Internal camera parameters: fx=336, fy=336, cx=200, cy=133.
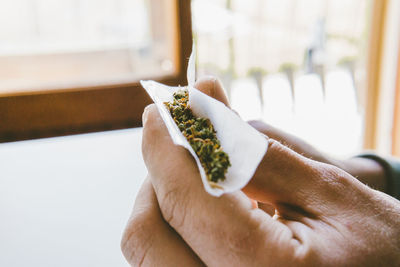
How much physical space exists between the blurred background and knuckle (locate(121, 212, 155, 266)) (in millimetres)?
170

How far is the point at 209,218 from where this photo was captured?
302 mm

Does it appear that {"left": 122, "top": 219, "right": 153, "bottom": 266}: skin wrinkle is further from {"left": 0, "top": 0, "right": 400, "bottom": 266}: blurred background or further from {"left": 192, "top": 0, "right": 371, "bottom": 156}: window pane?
{"left": 192, "top": 0, "right": 371, "bottom": 156}: window pane

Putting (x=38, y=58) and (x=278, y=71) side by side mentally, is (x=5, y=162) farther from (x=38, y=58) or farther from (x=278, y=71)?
(x=278, y=71)

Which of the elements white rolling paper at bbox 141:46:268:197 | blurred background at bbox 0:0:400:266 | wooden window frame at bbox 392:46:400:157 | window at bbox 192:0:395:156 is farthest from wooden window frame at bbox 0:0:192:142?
wooden window frame at bbox 392:46:400:157

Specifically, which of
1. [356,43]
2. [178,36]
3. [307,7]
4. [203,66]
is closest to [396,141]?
[356,43]

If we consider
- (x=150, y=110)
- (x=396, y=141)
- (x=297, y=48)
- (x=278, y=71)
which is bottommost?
(x=396, y=141)

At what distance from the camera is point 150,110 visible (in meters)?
0.37

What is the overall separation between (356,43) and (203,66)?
2.67 ft

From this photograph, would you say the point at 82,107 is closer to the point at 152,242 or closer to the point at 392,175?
the point at 152,242

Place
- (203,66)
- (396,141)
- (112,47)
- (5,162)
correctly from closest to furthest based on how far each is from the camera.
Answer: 1. (5,162)
2. (112,47)
3. (396,141)
4. (203,66)

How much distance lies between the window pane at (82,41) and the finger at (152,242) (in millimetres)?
538

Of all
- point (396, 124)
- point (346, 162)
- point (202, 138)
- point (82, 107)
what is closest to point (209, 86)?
point (202, 138)

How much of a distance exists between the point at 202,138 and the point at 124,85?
1.85 ft

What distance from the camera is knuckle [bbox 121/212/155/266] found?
36 cm
